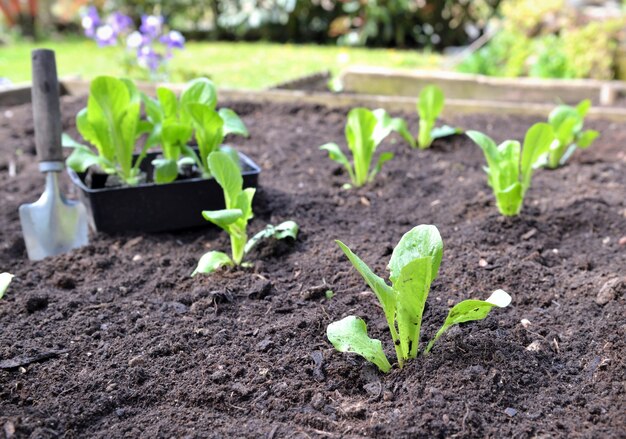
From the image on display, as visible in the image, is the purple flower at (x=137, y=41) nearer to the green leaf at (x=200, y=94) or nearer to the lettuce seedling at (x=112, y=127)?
the lettuce seedling at (x=112, y=127)

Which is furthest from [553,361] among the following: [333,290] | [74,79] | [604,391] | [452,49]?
[452,49]

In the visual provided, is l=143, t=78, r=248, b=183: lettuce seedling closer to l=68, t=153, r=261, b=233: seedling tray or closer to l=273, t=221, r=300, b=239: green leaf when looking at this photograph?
l=68, t=153, r=261, b=233: seedling tray

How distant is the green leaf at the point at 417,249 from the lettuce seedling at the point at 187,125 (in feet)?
3.63

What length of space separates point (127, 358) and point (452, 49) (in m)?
7.88

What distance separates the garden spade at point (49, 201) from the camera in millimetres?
2350

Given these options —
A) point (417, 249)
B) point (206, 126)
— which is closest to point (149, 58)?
point (206, 126)

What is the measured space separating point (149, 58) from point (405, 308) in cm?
385

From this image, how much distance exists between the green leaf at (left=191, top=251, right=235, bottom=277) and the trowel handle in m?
0.74

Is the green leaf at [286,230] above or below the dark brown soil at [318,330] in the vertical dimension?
above

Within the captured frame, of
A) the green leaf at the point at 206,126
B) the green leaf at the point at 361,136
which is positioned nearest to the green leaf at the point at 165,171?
the green leaf at the point at 206,126

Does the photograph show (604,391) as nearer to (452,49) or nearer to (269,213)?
(269,213)

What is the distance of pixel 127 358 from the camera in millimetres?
1686

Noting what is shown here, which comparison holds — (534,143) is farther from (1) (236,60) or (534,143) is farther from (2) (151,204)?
(1) (236,60)

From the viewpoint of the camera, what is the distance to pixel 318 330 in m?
1.80
